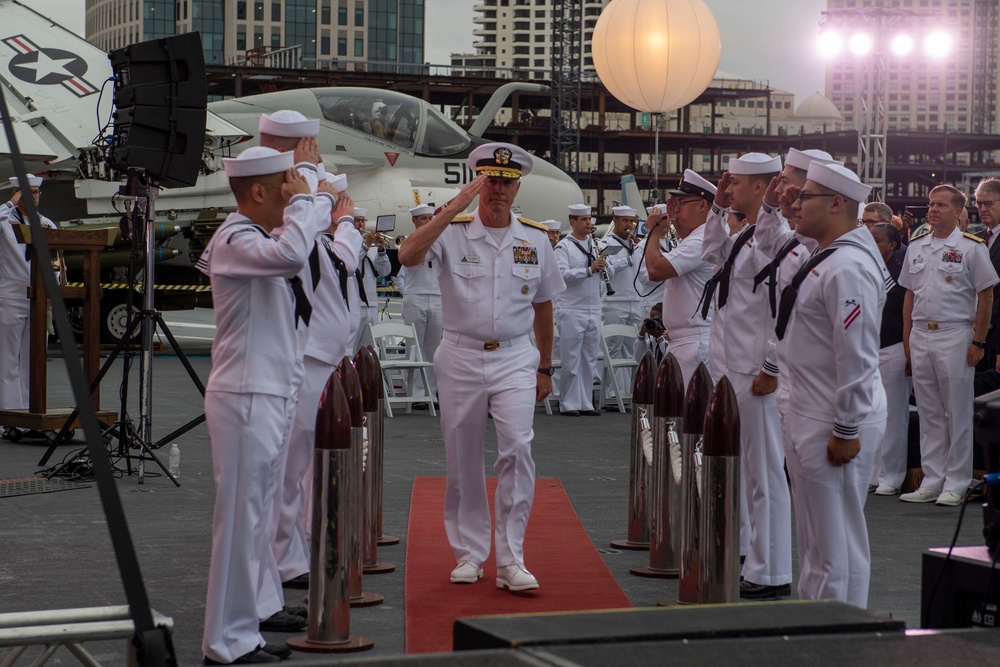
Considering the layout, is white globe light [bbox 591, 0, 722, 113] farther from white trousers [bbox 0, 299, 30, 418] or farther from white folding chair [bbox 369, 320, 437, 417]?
white trousers [bbox 0, 299, 30, 418]

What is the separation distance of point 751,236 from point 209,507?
4.02 meters

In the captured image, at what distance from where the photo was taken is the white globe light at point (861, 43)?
29.0 m

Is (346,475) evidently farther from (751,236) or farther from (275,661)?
(751,236)

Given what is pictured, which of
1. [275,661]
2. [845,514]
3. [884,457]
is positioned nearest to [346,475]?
[275,661]

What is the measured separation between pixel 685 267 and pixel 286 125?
260 cm

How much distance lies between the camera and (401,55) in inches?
5822

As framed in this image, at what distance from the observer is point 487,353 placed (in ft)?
20.3

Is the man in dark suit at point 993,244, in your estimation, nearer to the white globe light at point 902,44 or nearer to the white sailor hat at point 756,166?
the white sailor hat at point 756,166

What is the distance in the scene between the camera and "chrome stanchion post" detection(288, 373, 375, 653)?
4.97 metres

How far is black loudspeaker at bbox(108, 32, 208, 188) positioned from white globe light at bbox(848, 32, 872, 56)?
888 inches

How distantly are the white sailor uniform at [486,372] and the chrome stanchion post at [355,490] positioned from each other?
634mm

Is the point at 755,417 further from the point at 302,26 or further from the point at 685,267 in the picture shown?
the point at 302,26

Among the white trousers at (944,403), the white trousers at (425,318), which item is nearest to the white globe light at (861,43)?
the white trousers at (425,318)

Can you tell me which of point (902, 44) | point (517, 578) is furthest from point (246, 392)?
point (902, 44)
